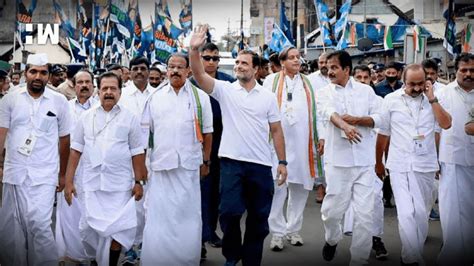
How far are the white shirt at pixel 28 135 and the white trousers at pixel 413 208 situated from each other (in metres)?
3.37

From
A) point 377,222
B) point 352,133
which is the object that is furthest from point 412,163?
point 377,222

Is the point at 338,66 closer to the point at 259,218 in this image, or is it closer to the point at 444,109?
the point at 444,109

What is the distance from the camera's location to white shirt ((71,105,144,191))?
6090mm

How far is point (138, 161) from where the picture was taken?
6.27 m

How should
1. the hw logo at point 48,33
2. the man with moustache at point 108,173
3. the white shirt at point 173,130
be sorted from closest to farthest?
the man with moustache at point 108,173 → the white shirt at point 173,130 → the hw logo at point 48,33

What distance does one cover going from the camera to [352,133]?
6.34 metres

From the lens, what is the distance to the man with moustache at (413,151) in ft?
20.4

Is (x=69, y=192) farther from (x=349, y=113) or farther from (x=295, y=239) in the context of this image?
(x=349, y=113)

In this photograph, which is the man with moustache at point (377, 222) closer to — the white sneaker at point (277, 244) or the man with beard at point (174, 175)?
the white sneaker at point (277, 244)

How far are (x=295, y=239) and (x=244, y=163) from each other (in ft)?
6.23

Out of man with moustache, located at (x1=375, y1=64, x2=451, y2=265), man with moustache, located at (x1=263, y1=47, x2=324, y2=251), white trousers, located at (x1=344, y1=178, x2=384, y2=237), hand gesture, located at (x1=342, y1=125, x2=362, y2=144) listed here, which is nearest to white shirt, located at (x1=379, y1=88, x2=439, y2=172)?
man with moustache, located at (x1=375, y1=64, x2=451, y2=265)

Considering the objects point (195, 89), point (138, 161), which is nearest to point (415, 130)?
point (195, 89)

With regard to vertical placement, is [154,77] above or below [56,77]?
below

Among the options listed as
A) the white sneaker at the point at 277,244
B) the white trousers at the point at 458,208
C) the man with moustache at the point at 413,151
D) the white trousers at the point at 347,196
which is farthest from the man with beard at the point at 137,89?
the white trousers at the point at 458,208
